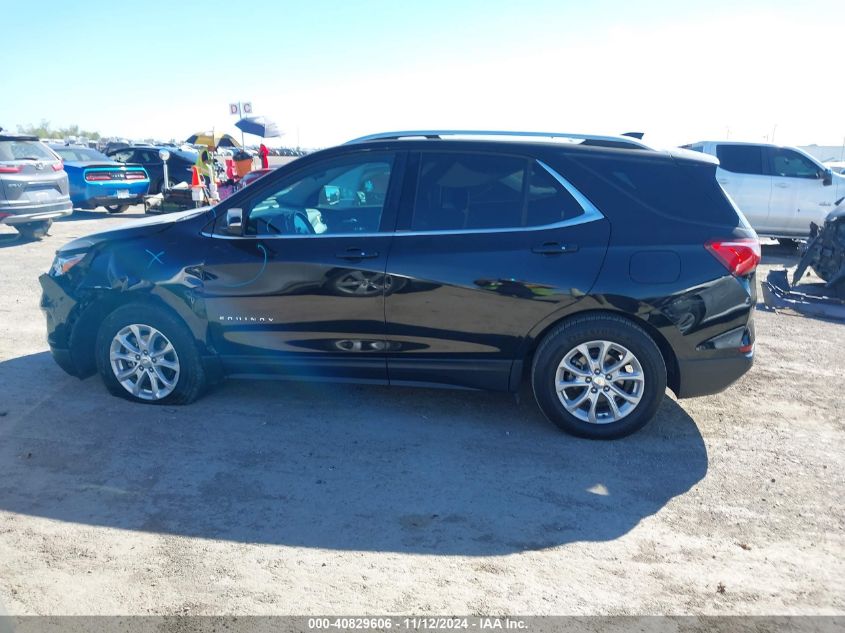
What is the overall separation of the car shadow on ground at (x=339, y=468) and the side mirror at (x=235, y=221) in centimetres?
126

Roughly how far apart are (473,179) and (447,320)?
95cm

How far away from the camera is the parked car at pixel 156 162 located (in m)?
18.7

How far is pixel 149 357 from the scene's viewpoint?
4918mm

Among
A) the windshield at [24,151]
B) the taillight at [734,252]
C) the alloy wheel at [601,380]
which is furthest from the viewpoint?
the windshield at [24,151]

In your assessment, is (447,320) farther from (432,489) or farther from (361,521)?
(361,521)

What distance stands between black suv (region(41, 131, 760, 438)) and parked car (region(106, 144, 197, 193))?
1491 cm

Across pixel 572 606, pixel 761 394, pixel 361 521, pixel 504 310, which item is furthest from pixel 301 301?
pixel 761 394

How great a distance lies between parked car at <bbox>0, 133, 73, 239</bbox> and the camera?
11320 mm

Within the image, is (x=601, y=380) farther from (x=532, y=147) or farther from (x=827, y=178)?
(x=827, y=178)

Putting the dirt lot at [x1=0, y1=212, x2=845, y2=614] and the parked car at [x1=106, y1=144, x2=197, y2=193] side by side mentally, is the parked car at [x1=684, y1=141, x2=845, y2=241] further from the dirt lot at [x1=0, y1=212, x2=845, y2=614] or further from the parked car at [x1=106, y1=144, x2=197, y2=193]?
the parked car at [x1=106, y1=144, x2=197, y2=193]

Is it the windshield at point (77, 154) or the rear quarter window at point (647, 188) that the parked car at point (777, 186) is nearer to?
the rear quarter window at point (647, 188)

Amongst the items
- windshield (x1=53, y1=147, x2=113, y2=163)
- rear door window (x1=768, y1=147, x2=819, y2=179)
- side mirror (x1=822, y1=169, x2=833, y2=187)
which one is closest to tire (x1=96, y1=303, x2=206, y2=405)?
rear door window (x1=768, y1=147, x2=819, y2=179)

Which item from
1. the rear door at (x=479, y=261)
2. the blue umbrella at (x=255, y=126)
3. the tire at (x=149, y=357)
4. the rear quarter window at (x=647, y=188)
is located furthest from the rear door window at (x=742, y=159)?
the blue umbrella at (x=255, y=126)

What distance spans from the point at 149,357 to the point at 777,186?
11.7m
